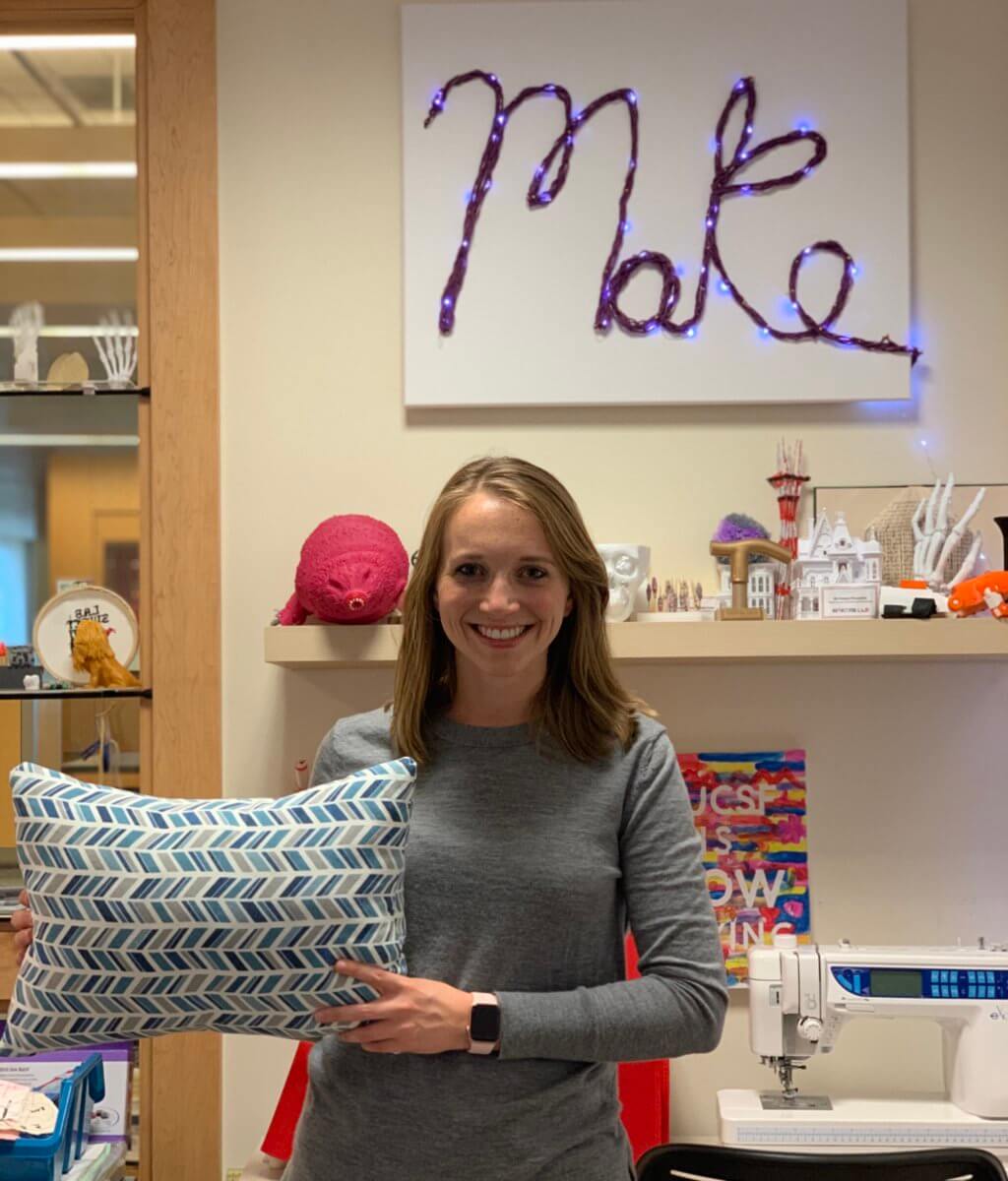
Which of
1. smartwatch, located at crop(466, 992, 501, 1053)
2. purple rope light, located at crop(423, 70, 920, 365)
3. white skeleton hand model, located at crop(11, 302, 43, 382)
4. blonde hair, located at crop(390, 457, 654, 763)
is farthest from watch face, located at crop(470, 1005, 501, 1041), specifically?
white skeleton hand model, located at crop(11, 302, 43, 382)

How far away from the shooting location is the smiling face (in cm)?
134

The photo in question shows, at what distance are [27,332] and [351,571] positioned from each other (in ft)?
3.13

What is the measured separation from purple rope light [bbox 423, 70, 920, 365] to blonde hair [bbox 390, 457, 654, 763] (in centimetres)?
116

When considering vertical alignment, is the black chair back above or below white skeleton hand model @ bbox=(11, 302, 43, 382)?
below

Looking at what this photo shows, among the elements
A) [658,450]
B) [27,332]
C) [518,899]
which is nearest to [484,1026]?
[518,899]

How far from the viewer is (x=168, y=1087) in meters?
2.48

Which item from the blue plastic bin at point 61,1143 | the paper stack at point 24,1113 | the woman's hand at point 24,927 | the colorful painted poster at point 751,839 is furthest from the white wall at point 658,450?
the woman's hand at point 24,927

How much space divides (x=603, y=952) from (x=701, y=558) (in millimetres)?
1281

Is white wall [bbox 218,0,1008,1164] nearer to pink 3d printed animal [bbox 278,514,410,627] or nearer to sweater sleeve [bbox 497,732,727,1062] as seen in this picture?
pink 3d printed animal [bbox 278,514,410,627]

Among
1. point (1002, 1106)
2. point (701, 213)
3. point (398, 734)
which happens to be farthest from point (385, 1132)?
point (701, 213)

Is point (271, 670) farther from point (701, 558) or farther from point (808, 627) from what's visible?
point (808, 627)

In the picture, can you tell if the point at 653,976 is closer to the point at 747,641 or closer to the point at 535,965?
the point at 535,965

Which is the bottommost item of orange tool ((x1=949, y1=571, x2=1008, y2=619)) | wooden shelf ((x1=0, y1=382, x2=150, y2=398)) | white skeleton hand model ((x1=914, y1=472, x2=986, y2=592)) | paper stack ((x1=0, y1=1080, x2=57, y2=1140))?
paper stack ((x1=0, y1=1080, x2=57, y2=1140))

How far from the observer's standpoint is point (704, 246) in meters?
2.49
